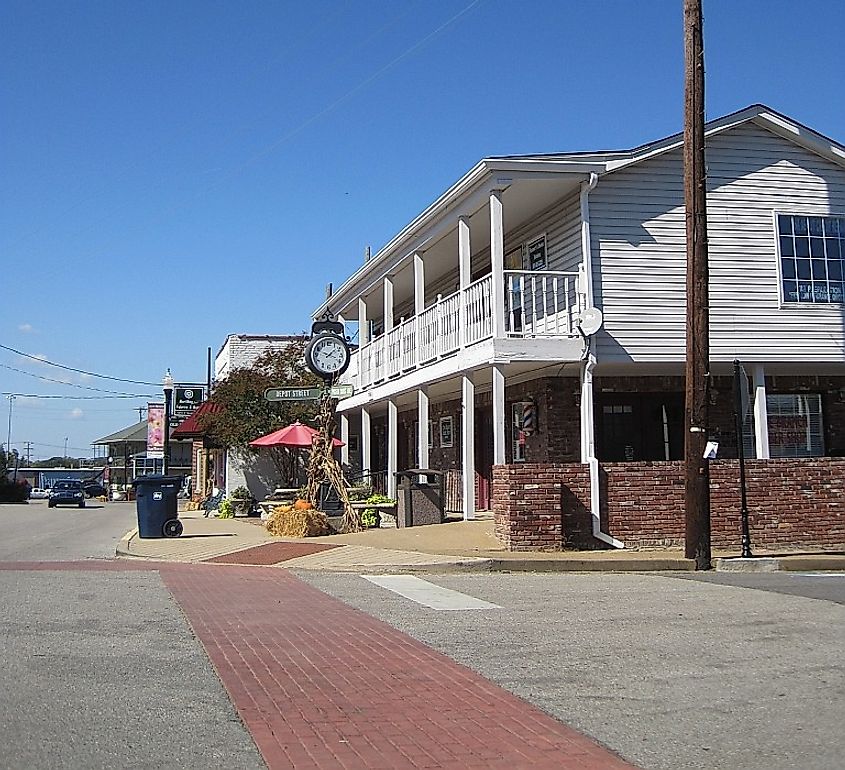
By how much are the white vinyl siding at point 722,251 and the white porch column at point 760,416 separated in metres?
0.43

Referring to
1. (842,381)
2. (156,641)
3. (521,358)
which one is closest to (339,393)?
(521,358)

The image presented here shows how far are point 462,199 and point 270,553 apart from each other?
24.8 ft

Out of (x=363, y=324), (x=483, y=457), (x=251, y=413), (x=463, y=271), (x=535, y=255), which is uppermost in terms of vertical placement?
(x=363, y=324)

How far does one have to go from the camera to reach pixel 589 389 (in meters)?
17.7

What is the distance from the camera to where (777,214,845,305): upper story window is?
19266mm

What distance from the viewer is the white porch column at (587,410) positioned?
1734 cm

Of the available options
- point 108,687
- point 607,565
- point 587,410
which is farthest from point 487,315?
point 108,687

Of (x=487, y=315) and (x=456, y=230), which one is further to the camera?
(x=456, y=230)

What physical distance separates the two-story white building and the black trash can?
5123 millimetres

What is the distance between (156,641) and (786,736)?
5294 millimetres

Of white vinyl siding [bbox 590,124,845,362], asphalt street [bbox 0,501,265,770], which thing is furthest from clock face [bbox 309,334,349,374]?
asphalt street [bbox 0,501,265,770]

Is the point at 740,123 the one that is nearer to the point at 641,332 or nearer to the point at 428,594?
the point at 641,332

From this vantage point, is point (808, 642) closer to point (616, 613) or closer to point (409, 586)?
point (616, 613)

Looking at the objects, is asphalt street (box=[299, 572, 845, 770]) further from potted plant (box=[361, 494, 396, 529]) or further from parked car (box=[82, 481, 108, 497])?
parked car (box=[82, 481, 108, 497])
